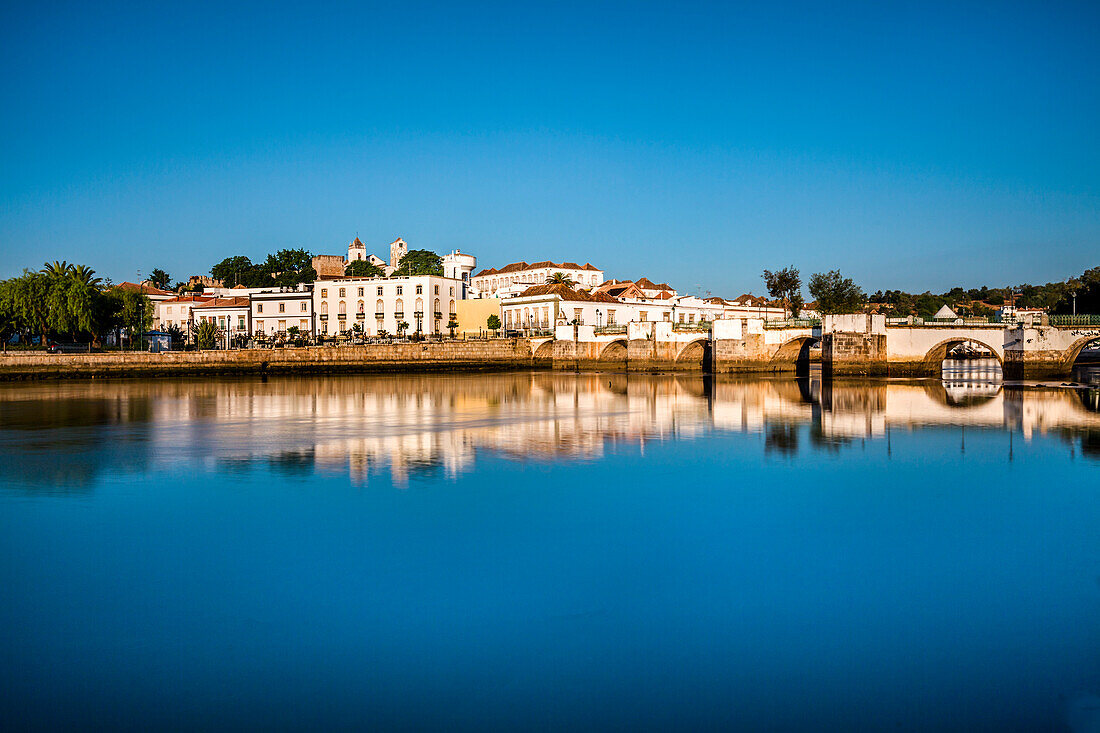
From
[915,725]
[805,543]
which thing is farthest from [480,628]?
[805,543]

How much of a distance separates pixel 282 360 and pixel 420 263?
38.0 meters

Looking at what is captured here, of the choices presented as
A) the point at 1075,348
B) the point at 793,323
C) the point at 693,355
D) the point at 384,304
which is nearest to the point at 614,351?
the point at 693,355

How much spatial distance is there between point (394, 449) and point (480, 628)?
853 cm

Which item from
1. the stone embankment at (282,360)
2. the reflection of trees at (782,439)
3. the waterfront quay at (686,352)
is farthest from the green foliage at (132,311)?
the reflection of trees at (782,439)

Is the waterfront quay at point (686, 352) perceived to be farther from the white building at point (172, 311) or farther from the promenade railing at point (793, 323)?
the white building at point (172, 311)

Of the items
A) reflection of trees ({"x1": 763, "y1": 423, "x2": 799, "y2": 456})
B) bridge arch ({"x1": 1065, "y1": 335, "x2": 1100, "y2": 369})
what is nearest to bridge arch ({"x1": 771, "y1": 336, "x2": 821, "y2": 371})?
bridge arch ({"x1": 1065, "y1": 335, "x2": 1100, "y2": 369})

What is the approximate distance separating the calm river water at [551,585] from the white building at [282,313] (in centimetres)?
4366

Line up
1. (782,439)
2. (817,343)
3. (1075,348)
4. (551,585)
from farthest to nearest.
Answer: (817,343) < (1075,348) < (782,439) < (551,585)

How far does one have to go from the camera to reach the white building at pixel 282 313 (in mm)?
57719

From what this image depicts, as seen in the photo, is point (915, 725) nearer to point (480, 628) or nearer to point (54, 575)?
point (480, 628)

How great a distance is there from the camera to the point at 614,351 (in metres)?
44.2

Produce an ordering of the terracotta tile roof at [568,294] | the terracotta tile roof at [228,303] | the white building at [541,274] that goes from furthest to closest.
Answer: the white building at [541,274] → the terracotta tile roof at [228,303] → the terracotta tile roof at [568,294]

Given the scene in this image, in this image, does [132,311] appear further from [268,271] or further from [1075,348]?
[1075,348]

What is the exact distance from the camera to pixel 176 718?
4543mm
